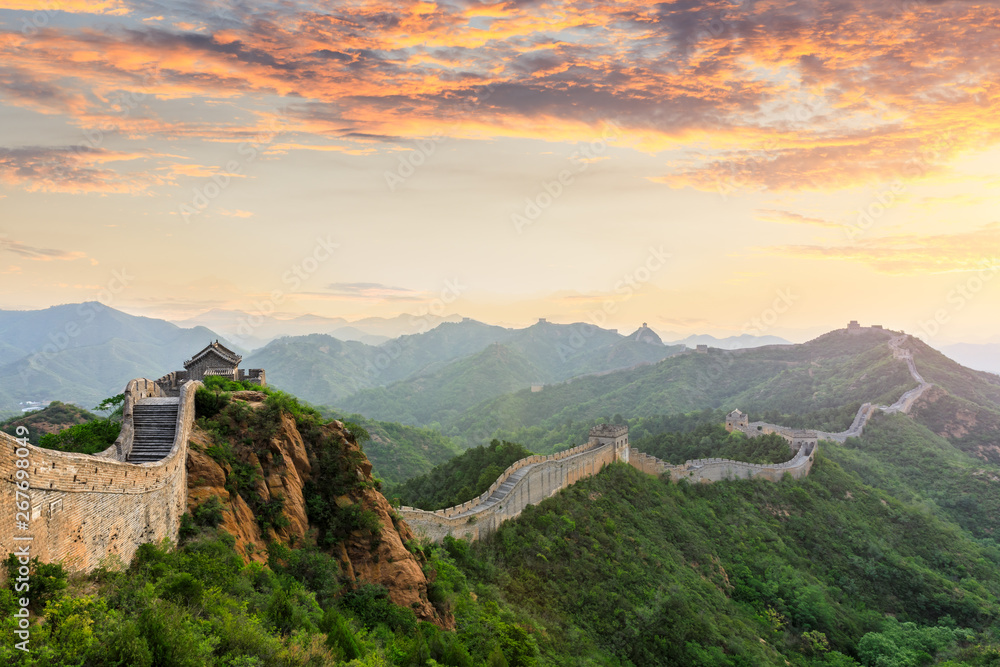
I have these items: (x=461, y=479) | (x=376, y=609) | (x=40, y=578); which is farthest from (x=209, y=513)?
(x=461, y=479)

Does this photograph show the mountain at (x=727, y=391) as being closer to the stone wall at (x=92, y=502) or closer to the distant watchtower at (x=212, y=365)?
the distant watchtower at (x=212, y=365)

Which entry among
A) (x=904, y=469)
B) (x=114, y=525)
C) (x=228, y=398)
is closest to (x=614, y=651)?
(x=228, y=398)

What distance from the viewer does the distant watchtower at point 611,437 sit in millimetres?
51941

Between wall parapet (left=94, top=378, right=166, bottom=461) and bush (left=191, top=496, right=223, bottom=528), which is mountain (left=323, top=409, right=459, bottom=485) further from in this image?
bush (left=191, top=496, right=223, bottom=528)

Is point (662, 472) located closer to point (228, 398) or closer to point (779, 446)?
point (779, 446)

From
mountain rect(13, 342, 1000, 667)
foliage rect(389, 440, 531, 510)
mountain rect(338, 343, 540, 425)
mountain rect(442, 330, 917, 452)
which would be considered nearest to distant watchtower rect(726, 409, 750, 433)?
mountain rect(13, 342, 1000, 667)

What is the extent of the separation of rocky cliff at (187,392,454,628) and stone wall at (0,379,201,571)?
4.44 ft

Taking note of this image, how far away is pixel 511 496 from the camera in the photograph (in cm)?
3681

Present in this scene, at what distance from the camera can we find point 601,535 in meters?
39.5

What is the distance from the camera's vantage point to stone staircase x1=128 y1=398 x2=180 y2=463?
53.1ft

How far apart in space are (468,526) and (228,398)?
1823 cm

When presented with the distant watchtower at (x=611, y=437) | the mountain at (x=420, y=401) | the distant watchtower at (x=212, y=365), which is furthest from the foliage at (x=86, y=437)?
the mountain at (x=420, y=401)

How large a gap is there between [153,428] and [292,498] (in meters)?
4.82

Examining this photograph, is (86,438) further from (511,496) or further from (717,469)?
(717,469)
